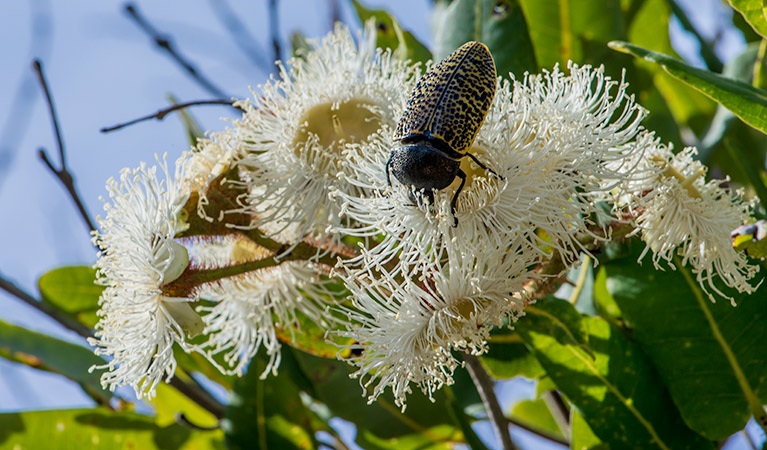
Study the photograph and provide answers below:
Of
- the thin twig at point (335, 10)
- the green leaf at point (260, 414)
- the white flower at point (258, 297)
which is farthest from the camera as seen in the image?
the thin twig at point (335, 10)

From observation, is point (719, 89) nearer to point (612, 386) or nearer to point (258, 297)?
point (612, 386)

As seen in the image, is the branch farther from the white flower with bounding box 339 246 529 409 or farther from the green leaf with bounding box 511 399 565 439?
the white flower with bounding box 339 246 529 409

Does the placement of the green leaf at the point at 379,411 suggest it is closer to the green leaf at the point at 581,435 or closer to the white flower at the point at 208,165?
the green leaf at the point at 581,435

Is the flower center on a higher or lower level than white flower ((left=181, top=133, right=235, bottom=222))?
higher

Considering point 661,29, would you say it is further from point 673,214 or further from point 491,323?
point 491,323

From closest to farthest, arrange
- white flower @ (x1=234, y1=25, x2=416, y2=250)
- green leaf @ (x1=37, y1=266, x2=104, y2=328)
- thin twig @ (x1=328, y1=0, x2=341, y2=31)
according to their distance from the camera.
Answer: white flower @ (x1=234, y1=25, x2=416, y2=250) < green leaf @ (x1=37, y1=266, x2=104, y2=328) < thin twig @ (x1=328, y1=0, x2=341, y2=31)

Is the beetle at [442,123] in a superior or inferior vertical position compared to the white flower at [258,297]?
superior

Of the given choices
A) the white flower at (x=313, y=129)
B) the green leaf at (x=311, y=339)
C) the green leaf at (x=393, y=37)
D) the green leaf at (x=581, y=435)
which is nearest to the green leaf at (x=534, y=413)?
the green leaf at (x=581, y=435)

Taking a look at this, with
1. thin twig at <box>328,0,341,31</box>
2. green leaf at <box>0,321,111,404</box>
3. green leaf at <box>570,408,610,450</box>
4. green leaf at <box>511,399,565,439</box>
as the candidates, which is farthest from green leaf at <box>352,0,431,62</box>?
green leaf at <box>511,399,565,439</box>
